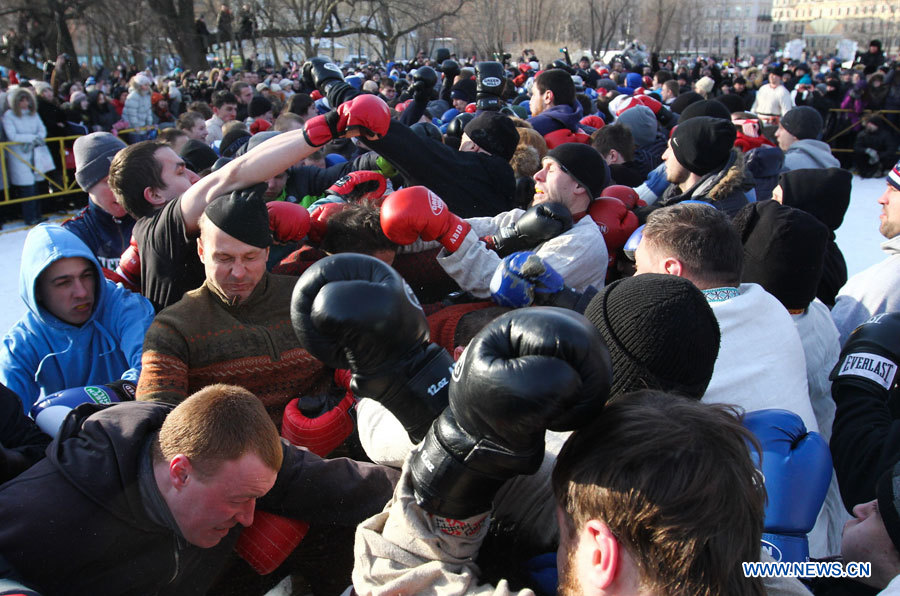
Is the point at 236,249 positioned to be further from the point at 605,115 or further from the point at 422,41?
the point at 422,41

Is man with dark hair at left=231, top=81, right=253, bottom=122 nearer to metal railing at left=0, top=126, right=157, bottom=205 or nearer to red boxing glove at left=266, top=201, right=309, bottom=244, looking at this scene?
metal railing at left=0, top=126, right=157, bottom=205

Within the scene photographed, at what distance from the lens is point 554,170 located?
3227 millimetres

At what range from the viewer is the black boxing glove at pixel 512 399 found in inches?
40.1

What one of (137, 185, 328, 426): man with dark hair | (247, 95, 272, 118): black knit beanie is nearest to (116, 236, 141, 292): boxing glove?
(137, 185, 328, 426): man with dark hair

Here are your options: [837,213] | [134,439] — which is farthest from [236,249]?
[837,213]

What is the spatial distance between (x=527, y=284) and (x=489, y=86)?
456 centimetres

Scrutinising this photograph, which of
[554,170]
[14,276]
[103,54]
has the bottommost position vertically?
[14,276]

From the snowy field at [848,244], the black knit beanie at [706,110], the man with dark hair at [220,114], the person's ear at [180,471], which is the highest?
the man with dark hair at [220,114]

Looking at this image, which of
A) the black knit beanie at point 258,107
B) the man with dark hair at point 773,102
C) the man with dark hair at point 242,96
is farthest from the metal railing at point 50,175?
the man with dark hair at point 773,102

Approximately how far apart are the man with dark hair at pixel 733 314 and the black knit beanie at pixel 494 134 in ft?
6.61

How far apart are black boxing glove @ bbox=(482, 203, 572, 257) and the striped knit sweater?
1031mm

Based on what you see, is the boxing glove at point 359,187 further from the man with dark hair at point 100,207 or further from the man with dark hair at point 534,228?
the man with dark hair at point 100,207

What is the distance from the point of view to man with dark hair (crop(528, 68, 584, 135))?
A: 5.79 meters

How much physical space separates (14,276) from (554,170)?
247 inches
